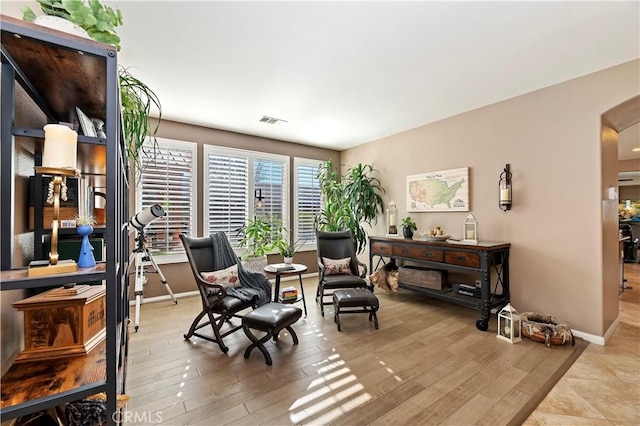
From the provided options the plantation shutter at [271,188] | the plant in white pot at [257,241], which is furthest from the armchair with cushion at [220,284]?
the plantation shutter at [271,188]

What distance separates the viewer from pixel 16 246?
117cm

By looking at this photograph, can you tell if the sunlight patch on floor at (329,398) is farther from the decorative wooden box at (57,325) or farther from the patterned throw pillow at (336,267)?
the patterned throw pillow at (336,267)

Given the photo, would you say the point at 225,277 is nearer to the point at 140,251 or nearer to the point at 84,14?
the point at 140,251

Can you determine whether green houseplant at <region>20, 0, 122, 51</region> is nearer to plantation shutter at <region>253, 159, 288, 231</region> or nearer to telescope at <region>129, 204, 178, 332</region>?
telescope at <region>129, 204, 178, 332</region>

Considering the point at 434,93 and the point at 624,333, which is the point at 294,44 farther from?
the point at 624,333

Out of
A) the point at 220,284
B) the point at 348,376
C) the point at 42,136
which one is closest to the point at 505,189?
the point at 348,376

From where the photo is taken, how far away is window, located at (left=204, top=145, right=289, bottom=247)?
15.8 feet

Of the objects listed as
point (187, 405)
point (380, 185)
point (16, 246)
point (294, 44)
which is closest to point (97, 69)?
point (16, 246)

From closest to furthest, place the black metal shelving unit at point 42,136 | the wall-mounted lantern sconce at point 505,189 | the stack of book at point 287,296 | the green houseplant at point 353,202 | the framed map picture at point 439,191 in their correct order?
the black metal shelving unit at point 42,136, the wall-mounted lantern sconce at point 505,189, the stack of book at point 287,296, the framed map picture at point 439,191, the green houseplant at point 353,202

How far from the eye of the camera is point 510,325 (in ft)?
9.63

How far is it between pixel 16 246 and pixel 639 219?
13.4 m

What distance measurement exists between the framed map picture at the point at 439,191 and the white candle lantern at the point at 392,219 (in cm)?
27

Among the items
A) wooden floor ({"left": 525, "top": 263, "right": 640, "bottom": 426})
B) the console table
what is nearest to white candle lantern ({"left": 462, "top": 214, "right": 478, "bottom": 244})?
the console table

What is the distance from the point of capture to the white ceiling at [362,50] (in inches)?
81.7
